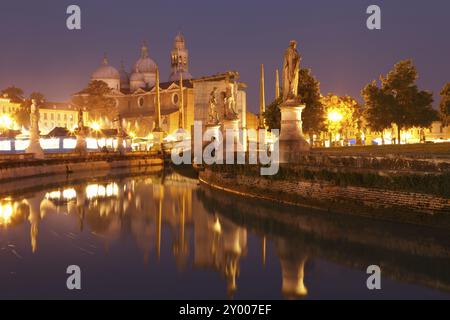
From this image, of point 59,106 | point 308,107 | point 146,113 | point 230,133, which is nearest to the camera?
point 230,133

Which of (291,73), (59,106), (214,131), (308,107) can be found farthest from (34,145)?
(59,106)

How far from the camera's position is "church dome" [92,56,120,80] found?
139m

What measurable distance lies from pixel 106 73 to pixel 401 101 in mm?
104555

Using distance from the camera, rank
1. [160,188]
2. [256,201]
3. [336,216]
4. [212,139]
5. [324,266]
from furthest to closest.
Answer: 1. [212,139]
2. [160,188]
3. [256,201]
4. [336,216]
5. [324,266]

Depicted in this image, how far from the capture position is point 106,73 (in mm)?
139500

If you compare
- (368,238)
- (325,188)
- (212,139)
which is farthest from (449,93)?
(368,238)

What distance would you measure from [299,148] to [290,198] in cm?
314

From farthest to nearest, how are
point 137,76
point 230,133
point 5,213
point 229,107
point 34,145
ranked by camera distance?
point 137,76 → point 34,145 → point 229,107 → point 230,133 → point 5,213

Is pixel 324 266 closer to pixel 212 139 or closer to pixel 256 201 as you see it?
pixel 256 201

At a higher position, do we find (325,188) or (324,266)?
(325,188)

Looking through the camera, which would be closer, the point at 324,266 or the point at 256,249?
the point at 324,266

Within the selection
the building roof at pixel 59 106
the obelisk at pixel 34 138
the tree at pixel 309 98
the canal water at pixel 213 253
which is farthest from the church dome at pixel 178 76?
the canal water at pixel 213 253

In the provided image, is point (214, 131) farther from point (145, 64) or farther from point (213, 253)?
point (145, 64)

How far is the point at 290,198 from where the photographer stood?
25.3m
